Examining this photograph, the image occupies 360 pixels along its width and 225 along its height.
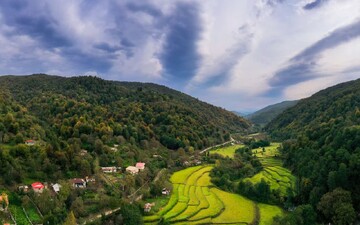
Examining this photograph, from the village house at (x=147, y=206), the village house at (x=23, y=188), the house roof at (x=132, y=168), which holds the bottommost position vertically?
the village house at (x=147, y=206)

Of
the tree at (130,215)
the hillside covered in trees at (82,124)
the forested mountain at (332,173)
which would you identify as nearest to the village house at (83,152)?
the hillside covered in trees at (82,124)

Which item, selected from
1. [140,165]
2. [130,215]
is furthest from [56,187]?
[140,165]

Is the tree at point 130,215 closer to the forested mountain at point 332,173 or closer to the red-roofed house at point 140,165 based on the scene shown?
the red-roofed house at point 140,165

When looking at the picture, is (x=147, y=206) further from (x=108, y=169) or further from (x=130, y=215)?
(x=108, y=169)

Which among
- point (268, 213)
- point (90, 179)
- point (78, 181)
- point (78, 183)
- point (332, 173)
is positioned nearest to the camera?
point (332, 173)

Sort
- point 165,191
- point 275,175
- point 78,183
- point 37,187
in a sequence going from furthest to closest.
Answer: point 275,175 < point 165,191 < point 78,183 < point 37,187

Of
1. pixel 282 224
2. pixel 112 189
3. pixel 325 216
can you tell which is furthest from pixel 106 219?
pixel 325 216

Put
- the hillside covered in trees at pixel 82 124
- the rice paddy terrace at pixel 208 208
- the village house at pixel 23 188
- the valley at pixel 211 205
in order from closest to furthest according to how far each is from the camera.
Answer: the rice paddy terrace at pixel 208 208
the valley at pixel 211 205
the village house at pixel 23 188
the hillside covered in trees at pixel 82 124
